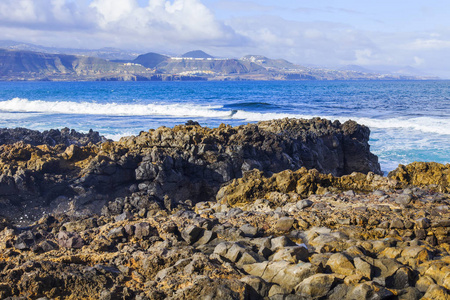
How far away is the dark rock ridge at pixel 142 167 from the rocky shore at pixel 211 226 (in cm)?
3

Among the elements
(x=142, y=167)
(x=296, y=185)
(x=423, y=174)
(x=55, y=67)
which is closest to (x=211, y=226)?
(x=296, y=185)

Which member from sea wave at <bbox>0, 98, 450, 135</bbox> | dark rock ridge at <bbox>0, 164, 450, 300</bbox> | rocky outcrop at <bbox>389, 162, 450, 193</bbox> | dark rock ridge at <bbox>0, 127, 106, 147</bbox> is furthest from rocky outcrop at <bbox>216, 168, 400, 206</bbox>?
sea wave at <bbox>0, 98, 450, 135</bbox>

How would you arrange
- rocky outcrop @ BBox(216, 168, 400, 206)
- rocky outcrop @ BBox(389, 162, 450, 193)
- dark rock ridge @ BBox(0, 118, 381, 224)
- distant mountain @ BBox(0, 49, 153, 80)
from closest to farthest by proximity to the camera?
rocky outcrop @ BBox(216, 168, 400, 206) < rocky outcrop @ BBox(389, 162, 450, 193) < dark rock ridge @ BBox(0, 118, 381, 224) < distant mountain @ BBox(0, 49, 153, 80)

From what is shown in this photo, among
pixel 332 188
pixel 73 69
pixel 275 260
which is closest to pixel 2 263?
pixel 275 260

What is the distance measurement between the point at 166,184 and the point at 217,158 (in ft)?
5.33

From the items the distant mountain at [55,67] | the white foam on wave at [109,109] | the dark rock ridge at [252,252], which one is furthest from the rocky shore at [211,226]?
the distant mountain at [55,67]

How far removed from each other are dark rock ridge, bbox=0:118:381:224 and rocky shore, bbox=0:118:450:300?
0.11 feet

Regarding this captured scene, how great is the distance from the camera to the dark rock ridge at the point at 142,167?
9461 millimetres

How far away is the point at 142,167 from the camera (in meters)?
10.3

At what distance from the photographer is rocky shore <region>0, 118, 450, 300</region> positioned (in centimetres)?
448

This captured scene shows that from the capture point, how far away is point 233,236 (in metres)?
5.98

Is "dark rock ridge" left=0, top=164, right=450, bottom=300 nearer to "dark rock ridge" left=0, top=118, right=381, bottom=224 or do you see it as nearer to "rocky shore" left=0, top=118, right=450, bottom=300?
"rocky shore" left=0, top=118, right=450, bottom=300

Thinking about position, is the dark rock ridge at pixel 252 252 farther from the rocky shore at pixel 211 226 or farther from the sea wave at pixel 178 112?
the sea wave at pixel 178 112

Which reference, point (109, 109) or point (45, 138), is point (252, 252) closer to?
point (45, 138)
